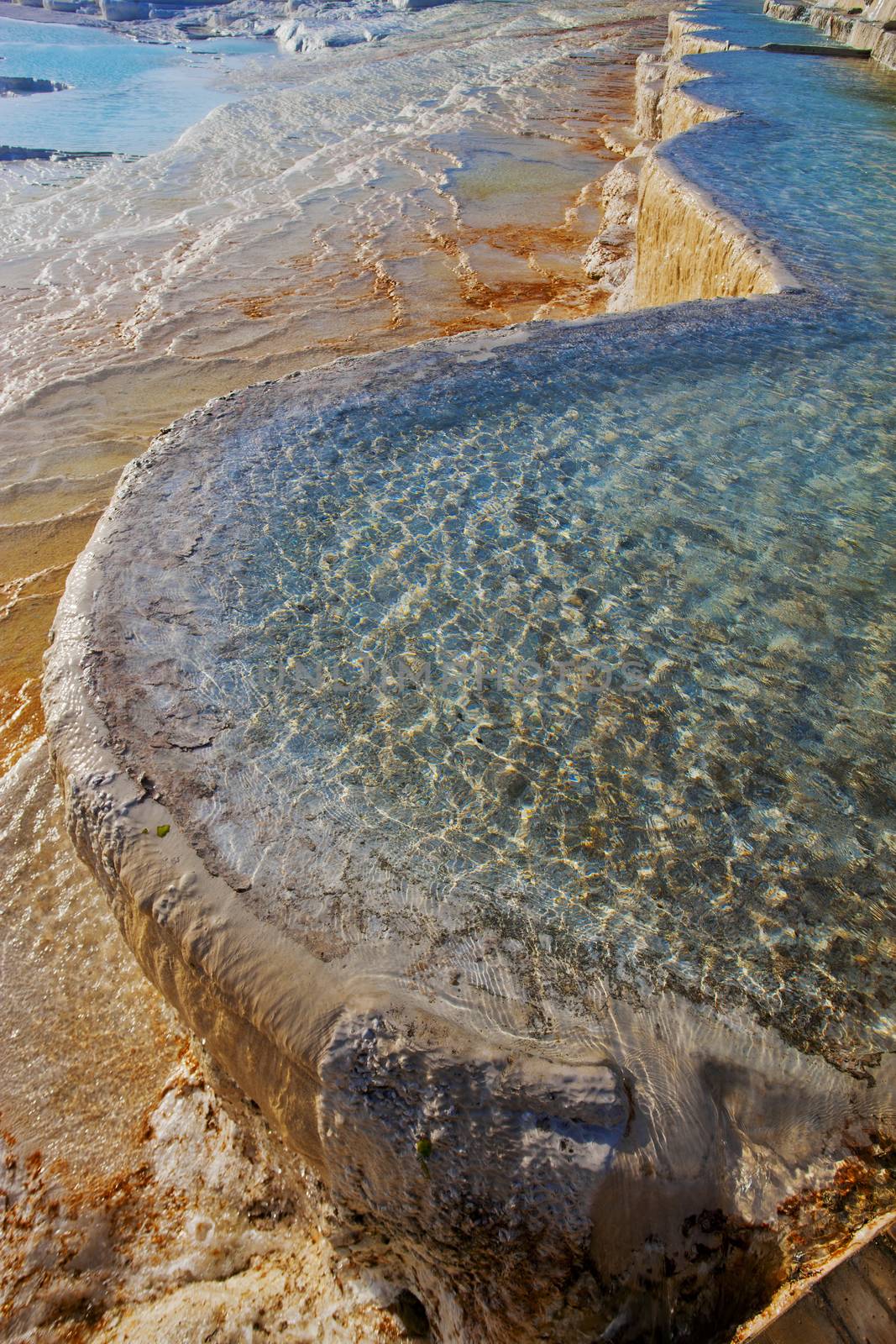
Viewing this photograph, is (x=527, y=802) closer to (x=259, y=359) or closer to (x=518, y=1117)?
(x=518, y=1117)

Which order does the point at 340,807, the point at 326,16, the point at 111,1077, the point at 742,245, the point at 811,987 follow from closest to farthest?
the point at 811,987
the point at 340,807
the point at 111,1077
the point at 742,245
the point at 326,16

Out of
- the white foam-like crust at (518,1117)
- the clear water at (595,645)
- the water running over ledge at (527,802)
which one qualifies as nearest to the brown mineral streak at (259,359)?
the water running over ledge at (527,802)

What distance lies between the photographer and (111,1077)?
218 cm

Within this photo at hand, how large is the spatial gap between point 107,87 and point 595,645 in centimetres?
1901

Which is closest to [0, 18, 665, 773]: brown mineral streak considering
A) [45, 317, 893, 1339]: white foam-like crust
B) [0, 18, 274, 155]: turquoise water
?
[45, 317, 893, 1339]: white foam-like crust

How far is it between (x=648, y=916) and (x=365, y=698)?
891 millimetres

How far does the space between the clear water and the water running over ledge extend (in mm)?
11

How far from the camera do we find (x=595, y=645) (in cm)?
242

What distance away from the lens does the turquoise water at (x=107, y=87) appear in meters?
12.0

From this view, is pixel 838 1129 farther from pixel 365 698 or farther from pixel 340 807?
pixel 365 698

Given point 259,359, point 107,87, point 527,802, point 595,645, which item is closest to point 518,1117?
point 527,802

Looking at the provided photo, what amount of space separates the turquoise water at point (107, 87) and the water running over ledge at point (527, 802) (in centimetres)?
1067

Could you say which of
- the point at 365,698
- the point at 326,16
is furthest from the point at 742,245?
the point at 326,16

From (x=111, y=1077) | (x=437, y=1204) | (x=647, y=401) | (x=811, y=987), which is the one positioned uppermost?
(x=647, y=401)
